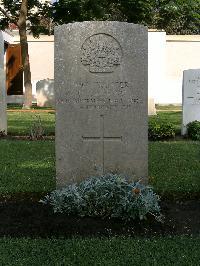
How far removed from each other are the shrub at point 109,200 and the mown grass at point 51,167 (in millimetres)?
1148

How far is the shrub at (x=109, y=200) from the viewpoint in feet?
17.3

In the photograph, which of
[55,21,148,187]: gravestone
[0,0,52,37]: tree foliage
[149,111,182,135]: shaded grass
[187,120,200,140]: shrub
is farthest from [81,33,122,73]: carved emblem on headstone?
[0,0,52,37]: tree foliage

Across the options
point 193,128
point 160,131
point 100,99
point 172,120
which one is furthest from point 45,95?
point 100,99

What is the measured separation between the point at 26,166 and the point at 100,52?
3.07 meters

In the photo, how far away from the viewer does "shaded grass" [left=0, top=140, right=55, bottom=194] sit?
6.92 meters

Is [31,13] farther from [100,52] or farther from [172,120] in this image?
[100,52]

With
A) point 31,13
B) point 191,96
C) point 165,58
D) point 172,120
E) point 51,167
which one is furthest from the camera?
point 165,58

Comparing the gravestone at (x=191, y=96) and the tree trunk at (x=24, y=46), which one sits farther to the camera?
the tree trunk at (x=24, y=46)

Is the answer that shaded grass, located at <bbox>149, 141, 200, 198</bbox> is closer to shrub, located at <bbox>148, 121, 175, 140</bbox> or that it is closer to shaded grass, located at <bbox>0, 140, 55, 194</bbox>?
shaded grass, located at <bbox>0, 140, 55, 194</bbox>

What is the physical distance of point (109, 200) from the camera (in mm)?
5332

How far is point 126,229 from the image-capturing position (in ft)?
17.0

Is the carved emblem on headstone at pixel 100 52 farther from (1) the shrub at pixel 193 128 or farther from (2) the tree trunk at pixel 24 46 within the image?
(2) the tree trunk at pixel 24 46

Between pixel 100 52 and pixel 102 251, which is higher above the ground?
pixel 100 52

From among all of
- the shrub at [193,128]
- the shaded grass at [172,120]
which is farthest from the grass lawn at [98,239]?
the shaded grass at [172,120]
